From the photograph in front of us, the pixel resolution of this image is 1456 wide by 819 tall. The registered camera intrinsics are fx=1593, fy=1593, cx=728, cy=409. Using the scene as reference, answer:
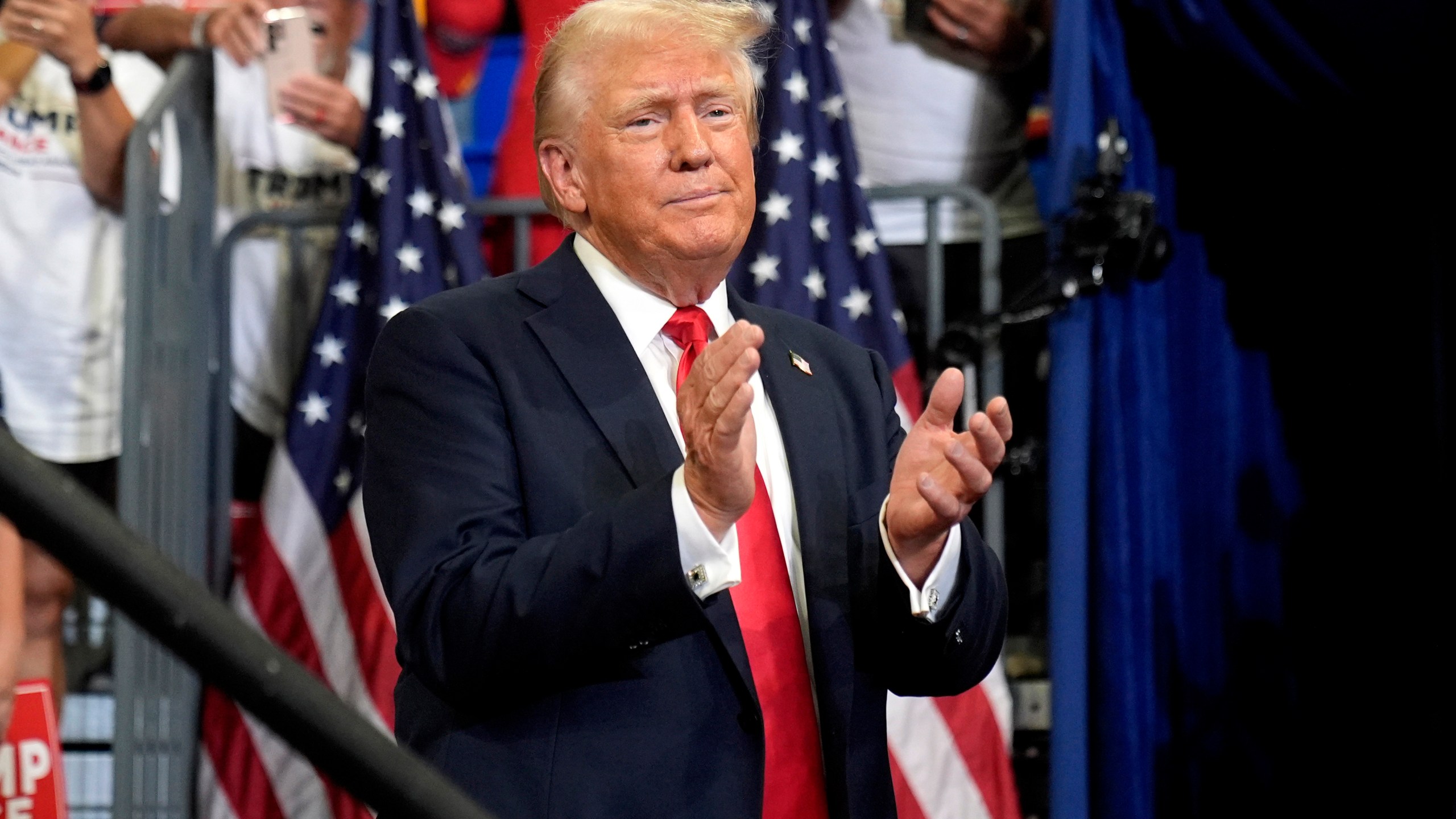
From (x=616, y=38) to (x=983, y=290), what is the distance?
69.3 inches

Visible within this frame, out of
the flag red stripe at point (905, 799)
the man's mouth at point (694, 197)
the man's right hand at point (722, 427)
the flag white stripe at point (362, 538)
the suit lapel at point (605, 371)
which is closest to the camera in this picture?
the man's right hand at point (722, 427)

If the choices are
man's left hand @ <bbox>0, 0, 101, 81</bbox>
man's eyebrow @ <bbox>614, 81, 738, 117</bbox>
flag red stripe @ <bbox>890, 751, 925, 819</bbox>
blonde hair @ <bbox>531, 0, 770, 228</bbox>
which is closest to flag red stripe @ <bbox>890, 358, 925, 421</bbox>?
flag red stripe @ <bbox>890, 751, 925, 819</bbox>

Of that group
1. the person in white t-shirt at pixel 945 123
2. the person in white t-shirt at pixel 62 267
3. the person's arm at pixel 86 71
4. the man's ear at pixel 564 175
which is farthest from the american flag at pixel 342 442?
the man's ear at pixel 564 175

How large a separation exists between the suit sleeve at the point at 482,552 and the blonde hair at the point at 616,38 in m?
0.31

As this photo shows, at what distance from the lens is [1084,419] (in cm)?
318

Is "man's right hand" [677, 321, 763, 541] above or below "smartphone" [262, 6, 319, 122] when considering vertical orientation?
below

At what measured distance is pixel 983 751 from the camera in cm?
320

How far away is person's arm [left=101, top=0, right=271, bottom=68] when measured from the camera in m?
3.57

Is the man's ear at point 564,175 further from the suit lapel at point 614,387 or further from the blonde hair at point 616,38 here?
the suit lapel at point 614,387

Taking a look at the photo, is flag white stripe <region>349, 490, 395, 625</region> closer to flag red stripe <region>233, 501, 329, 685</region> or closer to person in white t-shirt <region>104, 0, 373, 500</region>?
flag red stripe <region>233, 501, 329, 685</region>

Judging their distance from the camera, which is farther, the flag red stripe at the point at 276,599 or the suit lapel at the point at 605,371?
the flag red stripe at the point at 276,599

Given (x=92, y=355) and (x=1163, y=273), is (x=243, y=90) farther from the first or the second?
(x=1163, y=273)

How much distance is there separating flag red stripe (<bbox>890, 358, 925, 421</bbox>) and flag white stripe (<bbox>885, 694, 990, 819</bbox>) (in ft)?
1.97

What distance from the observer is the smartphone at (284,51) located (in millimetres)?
3568
